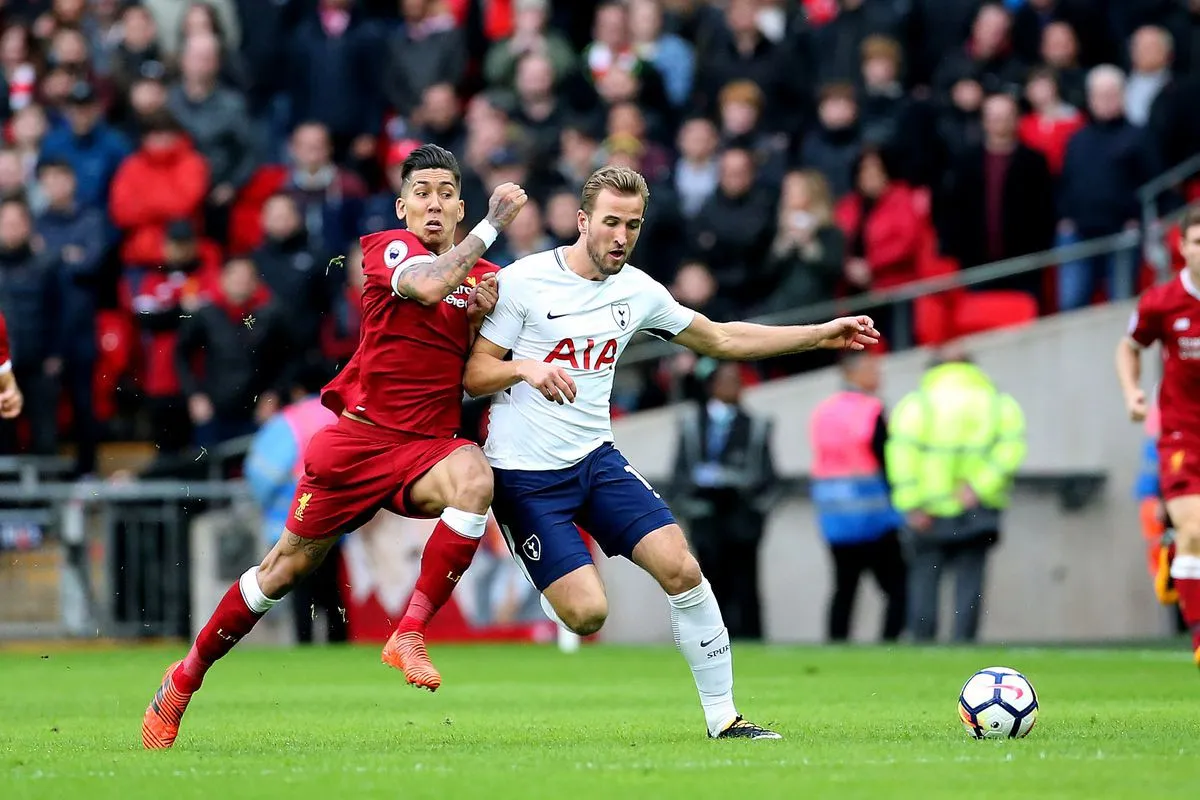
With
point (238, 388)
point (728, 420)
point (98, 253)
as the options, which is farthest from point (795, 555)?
point (98, 253)

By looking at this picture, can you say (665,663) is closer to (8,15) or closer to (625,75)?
(625,75)

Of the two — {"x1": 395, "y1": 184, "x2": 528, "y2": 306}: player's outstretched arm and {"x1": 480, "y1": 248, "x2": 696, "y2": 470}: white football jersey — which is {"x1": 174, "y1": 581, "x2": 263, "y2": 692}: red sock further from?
{"x1": 395, "y1": 184, "x2": 528, "y2": 306}: player's outstretched arm

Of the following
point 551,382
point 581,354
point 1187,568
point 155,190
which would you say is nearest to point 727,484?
point 155,190

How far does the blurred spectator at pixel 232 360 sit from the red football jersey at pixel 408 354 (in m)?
8.59

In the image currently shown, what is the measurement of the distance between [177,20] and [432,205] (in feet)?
47.5

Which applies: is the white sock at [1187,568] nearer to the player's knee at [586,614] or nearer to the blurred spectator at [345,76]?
the player's knee at [586,614]

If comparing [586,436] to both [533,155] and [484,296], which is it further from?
[533,155]

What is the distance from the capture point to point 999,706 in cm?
905

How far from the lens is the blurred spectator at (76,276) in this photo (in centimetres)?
1969

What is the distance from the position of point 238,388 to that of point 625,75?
192 inches

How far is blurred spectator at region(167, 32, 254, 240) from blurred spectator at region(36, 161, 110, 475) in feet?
3.70

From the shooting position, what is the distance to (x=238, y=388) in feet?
62.0

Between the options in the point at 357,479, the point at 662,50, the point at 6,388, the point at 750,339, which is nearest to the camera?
the point at 357,479

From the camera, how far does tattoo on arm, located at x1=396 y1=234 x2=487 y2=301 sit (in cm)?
903
